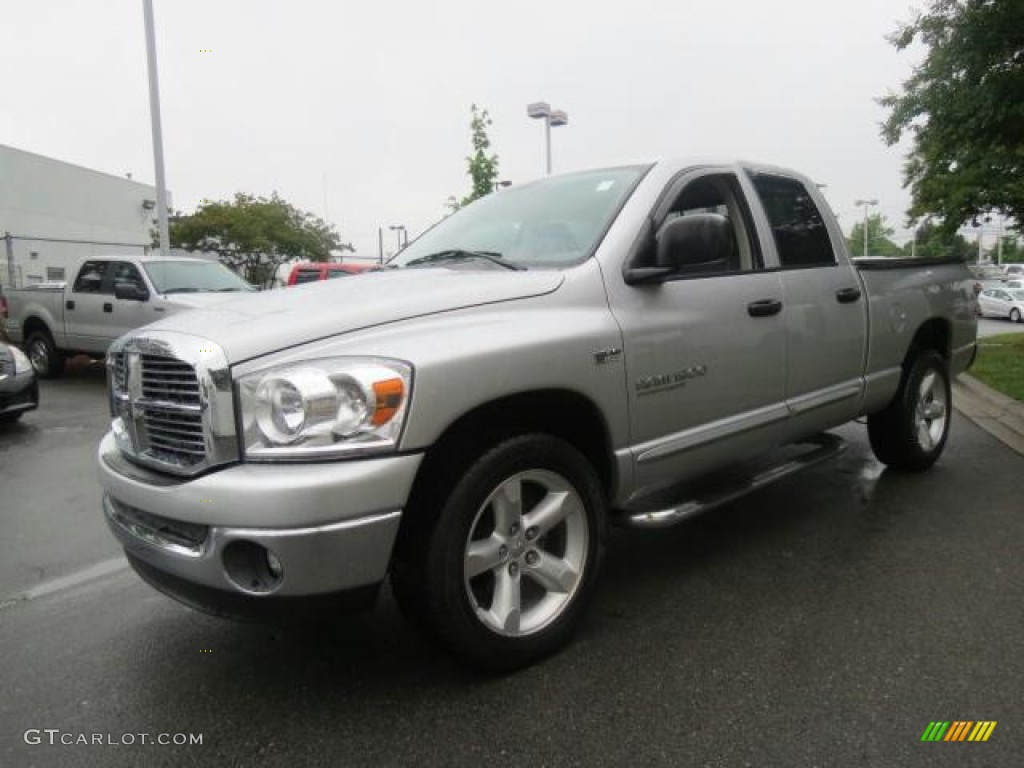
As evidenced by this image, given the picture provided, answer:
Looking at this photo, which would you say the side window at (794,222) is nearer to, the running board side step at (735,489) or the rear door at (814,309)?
the rear door at (814,309)

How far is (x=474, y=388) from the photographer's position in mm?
2475

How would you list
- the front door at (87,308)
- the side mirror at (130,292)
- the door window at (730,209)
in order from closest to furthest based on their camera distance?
1. the door window at (730,209)
2. the side mirror at (130,292)
3. the front door at (87,308)

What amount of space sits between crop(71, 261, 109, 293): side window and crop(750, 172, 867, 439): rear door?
9.24 metres

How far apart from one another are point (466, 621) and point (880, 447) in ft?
12.3

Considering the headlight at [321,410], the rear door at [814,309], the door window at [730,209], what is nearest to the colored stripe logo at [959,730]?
the rear door at [814,309]

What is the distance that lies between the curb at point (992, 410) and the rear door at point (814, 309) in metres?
2.67

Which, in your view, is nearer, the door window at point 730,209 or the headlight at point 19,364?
the door window at point 730,209

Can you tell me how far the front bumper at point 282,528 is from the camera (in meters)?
2.18

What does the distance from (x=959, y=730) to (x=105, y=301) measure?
34.4 feet

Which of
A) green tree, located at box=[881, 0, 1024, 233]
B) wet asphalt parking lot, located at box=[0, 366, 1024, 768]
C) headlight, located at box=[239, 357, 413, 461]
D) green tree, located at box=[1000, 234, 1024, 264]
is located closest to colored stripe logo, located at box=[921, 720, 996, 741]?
wet asphalt parking lot, located at box=[0, 366, 1024, 768]

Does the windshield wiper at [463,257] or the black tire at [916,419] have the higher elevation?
the windshield wiper at [463,257]

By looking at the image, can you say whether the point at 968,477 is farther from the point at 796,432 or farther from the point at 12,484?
the point at 12,484

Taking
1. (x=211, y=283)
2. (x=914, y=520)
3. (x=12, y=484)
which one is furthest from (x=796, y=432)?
(x=211, y=283)

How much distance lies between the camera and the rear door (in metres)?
3.85
